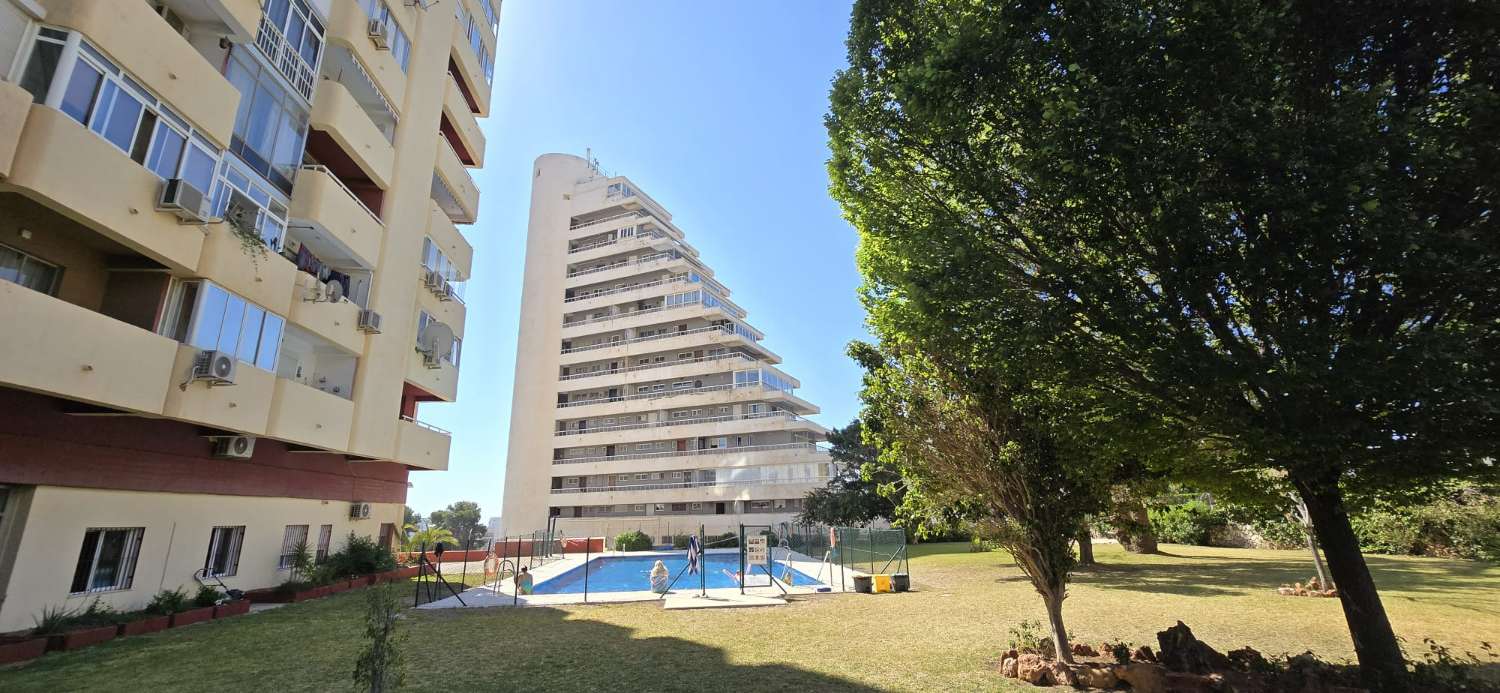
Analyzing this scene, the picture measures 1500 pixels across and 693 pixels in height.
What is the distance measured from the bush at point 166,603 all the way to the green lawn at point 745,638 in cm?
77

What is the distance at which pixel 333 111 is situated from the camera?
621 inches

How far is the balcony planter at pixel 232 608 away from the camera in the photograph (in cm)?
1290

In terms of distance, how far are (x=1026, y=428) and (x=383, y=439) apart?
18.3m

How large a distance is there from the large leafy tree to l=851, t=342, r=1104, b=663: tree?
1508 mm

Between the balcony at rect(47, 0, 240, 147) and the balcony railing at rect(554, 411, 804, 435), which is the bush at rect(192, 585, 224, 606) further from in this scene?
the balcony railing at rect(554, 411, 804, 435)

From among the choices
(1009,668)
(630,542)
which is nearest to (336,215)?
(1009,668)

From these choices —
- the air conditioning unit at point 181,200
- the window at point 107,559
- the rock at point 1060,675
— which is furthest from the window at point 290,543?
the rock at point 1060,675

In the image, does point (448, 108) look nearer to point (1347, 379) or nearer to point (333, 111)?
point (333, 111)

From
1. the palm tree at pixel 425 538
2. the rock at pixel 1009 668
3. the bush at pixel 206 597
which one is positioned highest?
the palm tree at pixel 425 538

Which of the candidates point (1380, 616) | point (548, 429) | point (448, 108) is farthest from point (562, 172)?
point (1380, 616)

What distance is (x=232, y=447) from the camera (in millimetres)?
13805

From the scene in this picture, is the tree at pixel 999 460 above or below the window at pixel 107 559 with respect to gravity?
above

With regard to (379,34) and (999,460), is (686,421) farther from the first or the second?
(999,460)

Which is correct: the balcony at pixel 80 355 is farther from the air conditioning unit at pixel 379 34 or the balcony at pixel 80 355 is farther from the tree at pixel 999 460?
the tree at pixel 999 460
